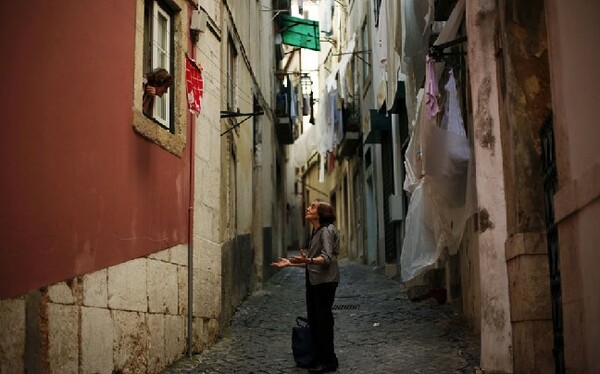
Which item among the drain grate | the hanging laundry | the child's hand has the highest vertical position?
the hanging laundry

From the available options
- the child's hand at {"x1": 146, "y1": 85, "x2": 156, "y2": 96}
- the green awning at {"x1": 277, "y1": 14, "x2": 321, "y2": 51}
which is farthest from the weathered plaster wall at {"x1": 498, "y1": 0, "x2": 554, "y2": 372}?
the green awning at {"x1": 277, "y1": 14, "x2": 321, "y2": 51}

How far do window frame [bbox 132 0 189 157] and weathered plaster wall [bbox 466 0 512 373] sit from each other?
2880mm

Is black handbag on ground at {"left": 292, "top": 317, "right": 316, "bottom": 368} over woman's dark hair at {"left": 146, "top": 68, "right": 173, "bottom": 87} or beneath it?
beneath

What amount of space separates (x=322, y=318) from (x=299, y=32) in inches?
605

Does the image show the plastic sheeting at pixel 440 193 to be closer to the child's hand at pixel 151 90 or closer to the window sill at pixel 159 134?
the window sill at pixel 159 134

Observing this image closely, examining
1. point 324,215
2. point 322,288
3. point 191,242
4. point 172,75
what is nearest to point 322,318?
point 322,288

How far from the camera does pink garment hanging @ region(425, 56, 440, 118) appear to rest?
7.05 m

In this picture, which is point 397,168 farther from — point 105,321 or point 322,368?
point 105,321

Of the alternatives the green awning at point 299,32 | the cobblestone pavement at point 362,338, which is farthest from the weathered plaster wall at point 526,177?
the green awning at point 299,32

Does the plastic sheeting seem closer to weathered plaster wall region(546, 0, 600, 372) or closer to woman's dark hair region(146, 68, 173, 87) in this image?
woman's dark hair region(146, 68, 173, 87)

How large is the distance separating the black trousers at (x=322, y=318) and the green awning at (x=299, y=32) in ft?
48.2

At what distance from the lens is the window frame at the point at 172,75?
603cm

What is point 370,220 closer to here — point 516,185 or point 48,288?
point 516,185

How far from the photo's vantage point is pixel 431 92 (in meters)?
7.10
